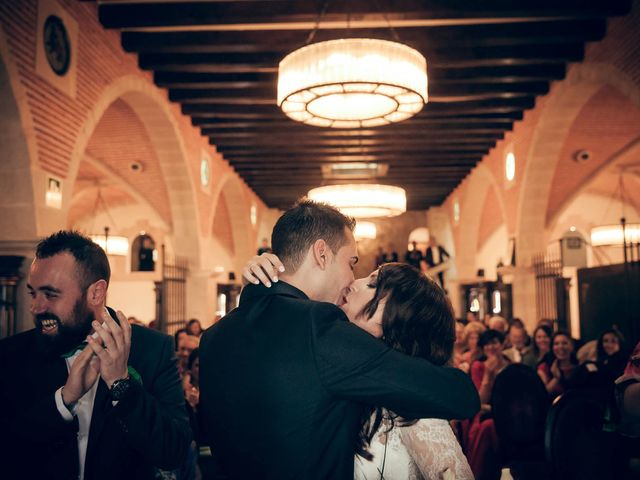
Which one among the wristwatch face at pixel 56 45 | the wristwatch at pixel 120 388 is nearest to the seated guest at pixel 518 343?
the wristwatch face at pixel 56 45

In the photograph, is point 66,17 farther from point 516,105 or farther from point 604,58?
point 516,105

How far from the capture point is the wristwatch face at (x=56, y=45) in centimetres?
541

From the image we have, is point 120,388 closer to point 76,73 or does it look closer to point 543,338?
point 76,73

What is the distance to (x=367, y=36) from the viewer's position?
6.74m

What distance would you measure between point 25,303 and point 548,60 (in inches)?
256

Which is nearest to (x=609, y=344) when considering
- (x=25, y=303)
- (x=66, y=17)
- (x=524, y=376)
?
(x=524, y=376)

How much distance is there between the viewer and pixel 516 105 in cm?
924

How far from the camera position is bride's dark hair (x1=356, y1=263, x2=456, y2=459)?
1.87 metres

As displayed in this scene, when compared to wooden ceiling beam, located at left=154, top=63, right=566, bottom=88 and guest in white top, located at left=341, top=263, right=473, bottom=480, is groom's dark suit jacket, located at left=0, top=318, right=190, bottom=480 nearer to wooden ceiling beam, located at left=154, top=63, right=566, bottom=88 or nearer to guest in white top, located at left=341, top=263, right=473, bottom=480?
guest in white top, located at left=341, top=263, right=473, bottom=480

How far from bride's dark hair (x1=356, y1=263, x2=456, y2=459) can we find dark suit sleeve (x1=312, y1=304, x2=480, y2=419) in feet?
1.26

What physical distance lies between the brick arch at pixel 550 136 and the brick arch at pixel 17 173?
6016 mm

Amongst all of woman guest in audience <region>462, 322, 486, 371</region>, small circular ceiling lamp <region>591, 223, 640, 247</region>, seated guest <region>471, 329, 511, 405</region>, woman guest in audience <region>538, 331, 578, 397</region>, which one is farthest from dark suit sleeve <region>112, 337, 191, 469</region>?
small circular ceiling lamp <region>591, 223, 640, 247</region>

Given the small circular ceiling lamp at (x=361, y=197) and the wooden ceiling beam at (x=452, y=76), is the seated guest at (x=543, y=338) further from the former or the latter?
the wooden ceiling beam at (x=452, y=76)

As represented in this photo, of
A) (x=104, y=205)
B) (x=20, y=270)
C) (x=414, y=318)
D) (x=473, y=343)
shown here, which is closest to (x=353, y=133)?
(x=473, y=343)
